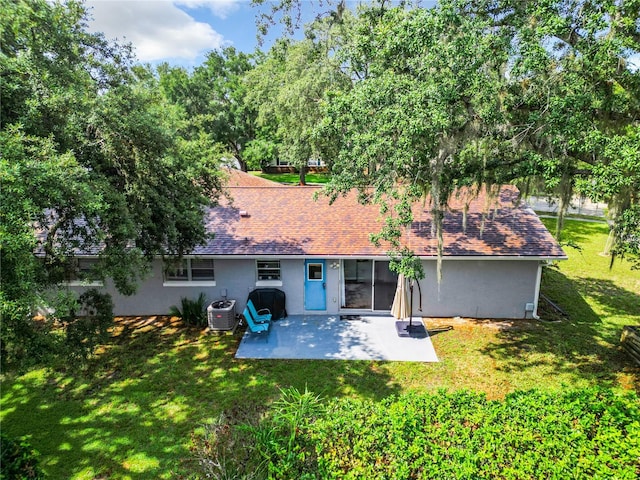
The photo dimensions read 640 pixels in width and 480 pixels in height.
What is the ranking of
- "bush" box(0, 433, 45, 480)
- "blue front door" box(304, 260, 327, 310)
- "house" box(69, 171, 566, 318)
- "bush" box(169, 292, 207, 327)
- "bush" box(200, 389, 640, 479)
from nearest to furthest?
1. "bush" box(200, 389, 640, 479)
2. "bush" box(0, 433, 45, 480)
3. "house" box(69, 171, 566, 318)
4. "bush" box(169, 292, 207, 327)
5. "blue front door" box(304, 260, 327, 310)

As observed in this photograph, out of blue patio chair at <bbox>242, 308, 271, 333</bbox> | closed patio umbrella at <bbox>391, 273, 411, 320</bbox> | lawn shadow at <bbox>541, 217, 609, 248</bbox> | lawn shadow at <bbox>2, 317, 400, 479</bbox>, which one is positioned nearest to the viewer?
lawn shadow at <bbox>2, 317, 400, 479</bbox>

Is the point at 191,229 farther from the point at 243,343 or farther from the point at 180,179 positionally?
the point at 243,343

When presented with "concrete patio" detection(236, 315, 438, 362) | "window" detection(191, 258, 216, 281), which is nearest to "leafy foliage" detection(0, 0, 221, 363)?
"window" detection(191, 258, 216, 281)

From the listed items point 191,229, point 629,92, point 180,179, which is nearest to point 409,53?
point 629,92

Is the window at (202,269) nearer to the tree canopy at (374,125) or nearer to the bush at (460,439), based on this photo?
the tree canopy at (374,125)

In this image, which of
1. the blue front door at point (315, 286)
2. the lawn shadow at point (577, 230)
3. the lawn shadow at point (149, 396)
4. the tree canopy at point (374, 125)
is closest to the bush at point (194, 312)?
the lawn shadow at point (149, 396)

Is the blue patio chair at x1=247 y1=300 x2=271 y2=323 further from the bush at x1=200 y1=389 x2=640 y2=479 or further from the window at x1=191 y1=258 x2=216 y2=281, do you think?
the bush at x1=200 y1=389 x2=640 y2=479
